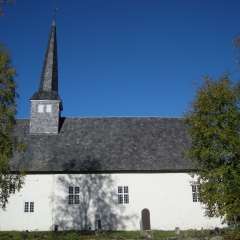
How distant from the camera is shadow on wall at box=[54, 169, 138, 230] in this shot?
85.0 ft

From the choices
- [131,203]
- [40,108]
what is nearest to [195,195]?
[131,203]

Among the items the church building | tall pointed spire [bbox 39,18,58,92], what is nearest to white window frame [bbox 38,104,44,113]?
tall pointed spire [bbox 39,18,58,92]

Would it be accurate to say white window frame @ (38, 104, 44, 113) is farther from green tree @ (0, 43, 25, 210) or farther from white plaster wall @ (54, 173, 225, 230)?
green tree @ (0, 43, 25, 210)

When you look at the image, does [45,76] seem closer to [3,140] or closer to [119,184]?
[119,184]

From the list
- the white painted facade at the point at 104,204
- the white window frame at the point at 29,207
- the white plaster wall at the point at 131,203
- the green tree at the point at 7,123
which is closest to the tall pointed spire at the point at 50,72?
the white painted facade at the point at 104,204

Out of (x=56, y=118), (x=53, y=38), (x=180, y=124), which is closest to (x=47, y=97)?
(x=56, y=118)

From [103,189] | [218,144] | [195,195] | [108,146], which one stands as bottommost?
[195,195]

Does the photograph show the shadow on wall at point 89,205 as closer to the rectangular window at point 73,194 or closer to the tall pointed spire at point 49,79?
the rectangular window at point 73,194

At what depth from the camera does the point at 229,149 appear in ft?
55.4

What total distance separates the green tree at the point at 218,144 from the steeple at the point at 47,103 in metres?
15.6

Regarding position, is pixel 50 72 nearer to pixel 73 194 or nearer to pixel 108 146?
pixel 108 146

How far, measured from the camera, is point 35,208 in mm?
26000

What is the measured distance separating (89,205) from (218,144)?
13.1m

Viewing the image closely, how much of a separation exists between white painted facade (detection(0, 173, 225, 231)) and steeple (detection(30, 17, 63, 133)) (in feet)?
19.3
